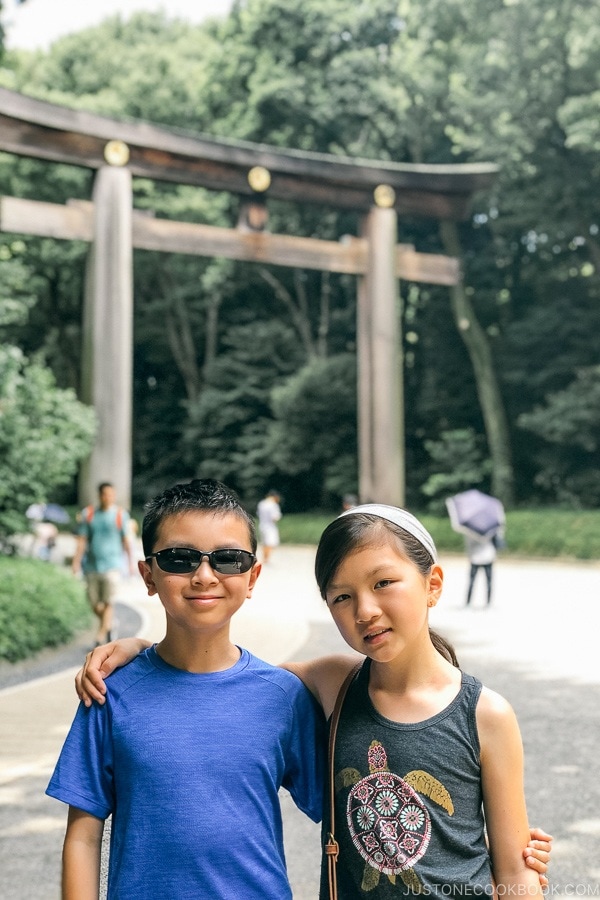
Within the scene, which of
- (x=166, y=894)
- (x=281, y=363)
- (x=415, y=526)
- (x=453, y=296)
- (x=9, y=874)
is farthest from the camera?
(x=281, y=363)

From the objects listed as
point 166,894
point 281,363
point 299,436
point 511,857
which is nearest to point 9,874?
point 166,894

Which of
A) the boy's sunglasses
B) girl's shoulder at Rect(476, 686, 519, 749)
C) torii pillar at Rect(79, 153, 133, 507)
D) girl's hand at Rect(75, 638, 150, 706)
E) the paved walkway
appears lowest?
the paved walkway

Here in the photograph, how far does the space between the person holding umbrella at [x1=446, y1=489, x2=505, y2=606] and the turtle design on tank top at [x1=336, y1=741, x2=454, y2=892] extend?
9.33 m

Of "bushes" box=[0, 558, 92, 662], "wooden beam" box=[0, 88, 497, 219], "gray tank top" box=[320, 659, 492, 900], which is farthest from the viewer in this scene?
"wooden beam" box=[0, 88, 497, 219]

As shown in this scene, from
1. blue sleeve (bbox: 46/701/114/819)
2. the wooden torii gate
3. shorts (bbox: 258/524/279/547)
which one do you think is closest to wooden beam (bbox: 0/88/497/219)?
the wooden torii gate

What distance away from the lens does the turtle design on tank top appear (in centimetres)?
146

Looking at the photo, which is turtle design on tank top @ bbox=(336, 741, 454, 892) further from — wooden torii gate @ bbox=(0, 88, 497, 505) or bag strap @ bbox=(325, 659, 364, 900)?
wooden torii gate @ bbox=(0, 88, 497, 505)

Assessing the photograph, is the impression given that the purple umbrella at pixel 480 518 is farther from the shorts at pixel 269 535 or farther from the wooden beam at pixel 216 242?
the shorts at pixel 269 535

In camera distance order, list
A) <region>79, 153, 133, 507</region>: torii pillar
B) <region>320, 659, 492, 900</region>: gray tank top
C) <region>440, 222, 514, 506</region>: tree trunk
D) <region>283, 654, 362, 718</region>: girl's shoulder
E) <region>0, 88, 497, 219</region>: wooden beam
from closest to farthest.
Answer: <region>320, 659, 492, 900</region>: gray tank top, <region>283, 654, 362, 718</region>: girl's shoulder, <region>0, 88, 497, 219</region>: wooden beam, <region>79, 153, 133, 507</region>: torii pillar, <region>440, 222, 514, 506</region>: tree trunk

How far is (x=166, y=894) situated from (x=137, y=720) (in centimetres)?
27

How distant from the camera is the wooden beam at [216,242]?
41.0 ft

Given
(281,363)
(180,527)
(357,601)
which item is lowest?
(357,601)

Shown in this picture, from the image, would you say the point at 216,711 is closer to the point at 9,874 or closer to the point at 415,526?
the point at 415,526

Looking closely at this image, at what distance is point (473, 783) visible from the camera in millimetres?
1503
